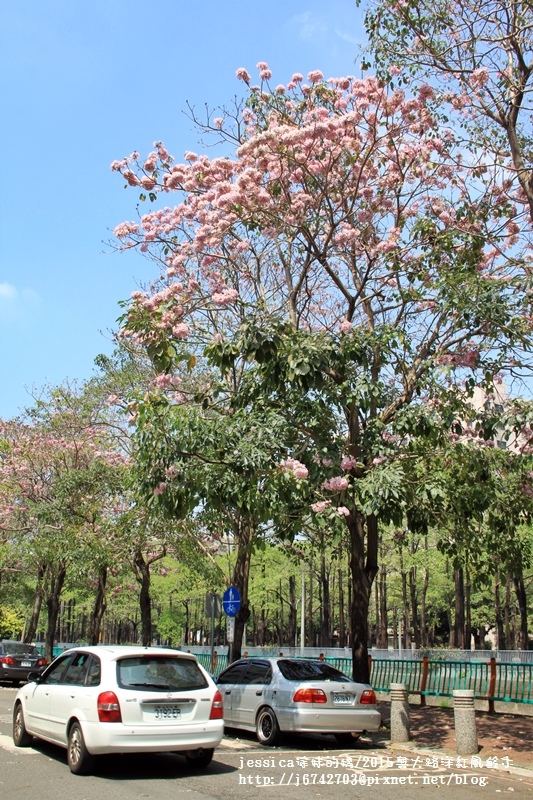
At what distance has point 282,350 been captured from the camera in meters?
10.4

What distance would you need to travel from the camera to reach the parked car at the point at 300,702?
10.7 meters

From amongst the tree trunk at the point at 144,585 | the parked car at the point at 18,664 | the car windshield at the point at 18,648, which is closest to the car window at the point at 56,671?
the tree trunk at the point at 144,585

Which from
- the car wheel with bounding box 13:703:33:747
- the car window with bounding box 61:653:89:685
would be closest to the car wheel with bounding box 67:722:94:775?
the car window with bounding box 61:653:89:685

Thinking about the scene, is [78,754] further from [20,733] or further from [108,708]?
[20,733]

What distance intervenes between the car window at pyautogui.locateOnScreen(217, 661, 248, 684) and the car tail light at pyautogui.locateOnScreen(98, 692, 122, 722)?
5023mm

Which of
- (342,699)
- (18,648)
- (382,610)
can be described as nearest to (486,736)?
(342,699)

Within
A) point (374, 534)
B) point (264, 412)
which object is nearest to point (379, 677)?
point (374, 534)

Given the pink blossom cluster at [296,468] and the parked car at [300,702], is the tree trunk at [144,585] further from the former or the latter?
the pink blossom cluster at [296,468]

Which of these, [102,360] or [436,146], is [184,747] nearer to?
[436,146]

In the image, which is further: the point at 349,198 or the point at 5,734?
the point at 349,198

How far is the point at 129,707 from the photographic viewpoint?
25.1ft

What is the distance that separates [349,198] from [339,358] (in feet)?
11.6

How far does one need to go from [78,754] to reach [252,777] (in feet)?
6.19

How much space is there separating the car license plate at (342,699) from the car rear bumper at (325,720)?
0.32ft
